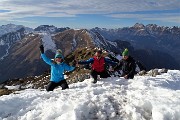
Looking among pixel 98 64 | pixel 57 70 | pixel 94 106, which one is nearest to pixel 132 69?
pixel 98 64

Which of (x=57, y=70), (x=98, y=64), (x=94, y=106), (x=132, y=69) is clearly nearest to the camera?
(x=94, y=106)

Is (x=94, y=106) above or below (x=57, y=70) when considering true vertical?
below

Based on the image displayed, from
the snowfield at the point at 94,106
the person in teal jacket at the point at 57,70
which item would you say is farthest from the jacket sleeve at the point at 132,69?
the snowfield at the point at 94,106

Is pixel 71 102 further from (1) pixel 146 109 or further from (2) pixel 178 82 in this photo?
(2) pixel 178 82

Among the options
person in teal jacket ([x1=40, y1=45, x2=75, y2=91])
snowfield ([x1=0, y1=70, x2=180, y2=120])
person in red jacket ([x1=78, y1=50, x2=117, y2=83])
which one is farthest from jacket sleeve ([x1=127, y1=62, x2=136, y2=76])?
snowfield ([x1=0, y1=70, x2=180, y2=120])

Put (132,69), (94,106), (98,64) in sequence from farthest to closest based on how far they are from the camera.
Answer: (132,69) → (98,64) → (94,106)

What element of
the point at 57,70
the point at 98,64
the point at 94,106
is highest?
the point at 57,70

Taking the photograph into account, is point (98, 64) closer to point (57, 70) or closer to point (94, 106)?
point (57, 70)

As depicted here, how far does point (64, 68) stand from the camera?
60.4ft

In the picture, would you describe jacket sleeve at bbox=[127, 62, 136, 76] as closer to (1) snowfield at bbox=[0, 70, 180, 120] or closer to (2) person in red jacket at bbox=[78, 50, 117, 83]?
(2) person in red jacket at bbox=[78, 50, 117, 83]

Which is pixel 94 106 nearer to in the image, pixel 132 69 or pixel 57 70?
pixel 57 70

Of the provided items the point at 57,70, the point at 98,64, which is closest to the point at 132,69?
the point at 98,64

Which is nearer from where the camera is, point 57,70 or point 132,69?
point 57,70

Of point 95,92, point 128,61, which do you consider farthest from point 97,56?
point 95,92
